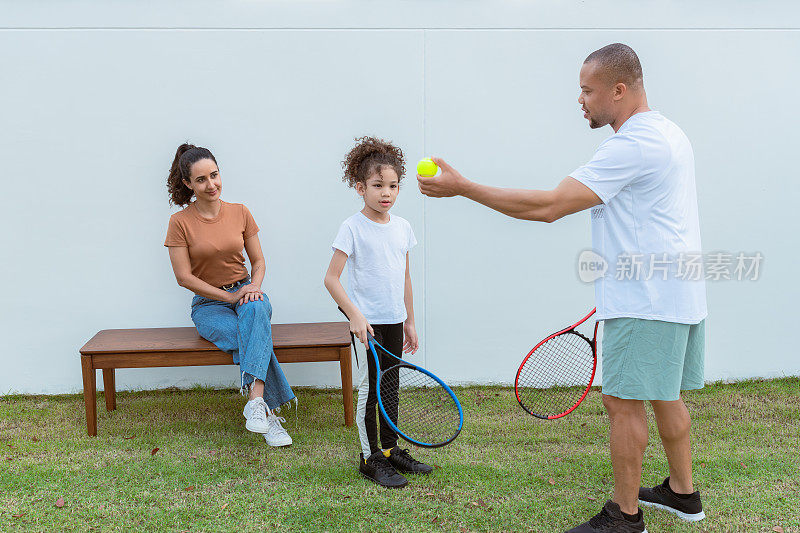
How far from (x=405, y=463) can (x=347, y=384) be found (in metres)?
0.79

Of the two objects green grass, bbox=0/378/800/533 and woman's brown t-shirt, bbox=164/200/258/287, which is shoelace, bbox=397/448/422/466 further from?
woman's brown t-shirt, bbox=164/200/258/287

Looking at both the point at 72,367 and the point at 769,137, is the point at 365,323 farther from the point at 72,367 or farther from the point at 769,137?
the point at 769,137

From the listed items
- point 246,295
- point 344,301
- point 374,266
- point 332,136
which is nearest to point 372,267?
point 374,266

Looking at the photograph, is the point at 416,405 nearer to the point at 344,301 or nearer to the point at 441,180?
the point at 344,301

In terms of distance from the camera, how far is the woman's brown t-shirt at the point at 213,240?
3986 mm

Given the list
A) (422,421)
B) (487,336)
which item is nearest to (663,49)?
(487,336)

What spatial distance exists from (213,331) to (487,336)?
1.92 metres

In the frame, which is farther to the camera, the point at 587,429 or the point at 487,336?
the point at 487,336

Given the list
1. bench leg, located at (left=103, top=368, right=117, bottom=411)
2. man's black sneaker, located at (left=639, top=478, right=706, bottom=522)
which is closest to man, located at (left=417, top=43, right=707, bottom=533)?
man's black sneaker, located at (left=639, top=478, right=706, bottom=522)

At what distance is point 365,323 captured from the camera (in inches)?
118

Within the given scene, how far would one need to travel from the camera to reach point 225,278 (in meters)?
4.10

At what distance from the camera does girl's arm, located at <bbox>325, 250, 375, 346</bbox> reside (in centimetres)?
299

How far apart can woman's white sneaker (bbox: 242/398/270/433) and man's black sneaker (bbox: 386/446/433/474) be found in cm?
71

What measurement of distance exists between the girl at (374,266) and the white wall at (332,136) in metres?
1.47
